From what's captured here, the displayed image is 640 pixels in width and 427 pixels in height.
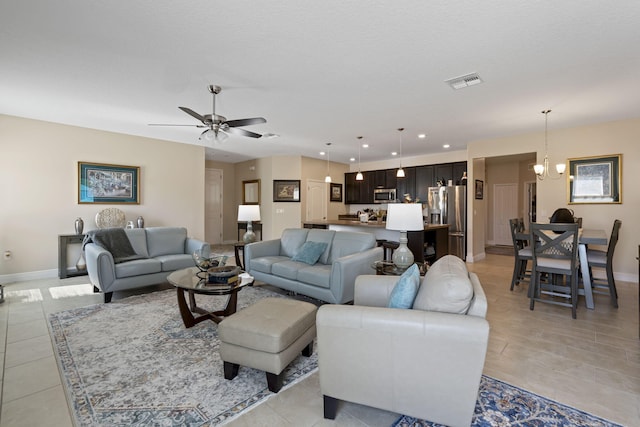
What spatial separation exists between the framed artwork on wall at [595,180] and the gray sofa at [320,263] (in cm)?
398

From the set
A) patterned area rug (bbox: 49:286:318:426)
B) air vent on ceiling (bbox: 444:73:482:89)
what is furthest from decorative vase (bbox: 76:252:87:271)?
air vent on ceiling (bbox: 444:73:482:89)

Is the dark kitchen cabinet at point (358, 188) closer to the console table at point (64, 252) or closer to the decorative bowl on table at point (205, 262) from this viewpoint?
the decorative bowl on table at point (205, 262)

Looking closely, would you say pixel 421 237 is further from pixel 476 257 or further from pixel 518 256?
pixel 476 257

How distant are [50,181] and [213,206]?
13.3 feet

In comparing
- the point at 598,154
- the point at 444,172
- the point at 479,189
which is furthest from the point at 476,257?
the point at 598,154

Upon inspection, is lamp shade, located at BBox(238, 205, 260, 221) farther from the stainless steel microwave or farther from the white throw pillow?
the stainless steel microwave

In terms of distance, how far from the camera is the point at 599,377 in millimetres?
2043

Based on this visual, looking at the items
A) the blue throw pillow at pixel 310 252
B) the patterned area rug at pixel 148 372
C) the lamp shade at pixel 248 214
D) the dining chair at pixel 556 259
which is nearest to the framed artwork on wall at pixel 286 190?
the lamp shade at pixel 248 214

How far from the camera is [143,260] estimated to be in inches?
159

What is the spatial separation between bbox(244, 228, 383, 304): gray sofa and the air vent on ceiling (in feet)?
6.54

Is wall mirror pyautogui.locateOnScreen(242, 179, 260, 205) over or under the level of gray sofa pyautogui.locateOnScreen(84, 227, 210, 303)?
over

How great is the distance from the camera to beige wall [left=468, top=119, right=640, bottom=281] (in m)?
4.56

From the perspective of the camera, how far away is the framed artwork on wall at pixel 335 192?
8859mm

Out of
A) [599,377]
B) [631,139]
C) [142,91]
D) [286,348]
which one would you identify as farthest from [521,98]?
[142,91]
